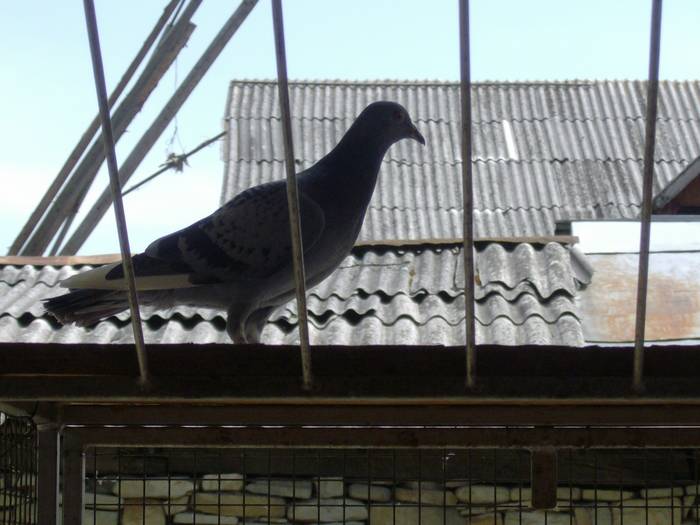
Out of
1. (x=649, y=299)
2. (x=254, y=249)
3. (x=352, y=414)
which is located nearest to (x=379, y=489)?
(x=254, y=249)

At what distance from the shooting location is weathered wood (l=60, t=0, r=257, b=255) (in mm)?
6777

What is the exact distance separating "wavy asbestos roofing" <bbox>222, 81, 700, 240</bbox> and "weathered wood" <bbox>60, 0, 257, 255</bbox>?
12.4ft

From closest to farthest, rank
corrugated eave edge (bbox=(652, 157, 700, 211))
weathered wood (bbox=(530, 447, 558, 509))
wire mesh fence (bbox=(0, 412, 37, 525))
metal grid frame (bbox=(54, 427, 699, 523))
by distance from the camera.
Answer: weathered wood (bbox=(530, 447, 558, 509))
wire mesh fence (bbox=(0, 412, 37, 525))
metal grid frame (bbox=(54, 427, 699, 523))
corrugated eave edge (bbox=(652, 157, 700, 211))

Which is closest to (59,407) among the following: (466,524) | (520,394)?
(520,394)

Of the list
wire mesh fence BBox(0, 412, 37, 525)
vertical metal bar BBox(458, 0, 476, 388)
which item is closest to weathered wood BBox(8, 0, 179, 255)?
wire mesh fence BBox(0, 412, 37, 525)

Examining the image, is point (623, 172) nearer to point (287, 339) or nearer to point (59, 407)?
point (287, 339)

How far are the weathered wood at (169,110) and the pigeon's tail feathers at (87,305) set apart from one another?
302cm

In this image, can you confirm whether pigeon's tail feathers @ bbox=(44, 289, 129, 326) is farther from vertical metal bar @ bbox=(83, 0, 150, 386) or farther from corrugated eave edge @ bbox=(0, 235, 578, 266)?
corrugated eave edge @ bbox=(0, 235, 578, 266)

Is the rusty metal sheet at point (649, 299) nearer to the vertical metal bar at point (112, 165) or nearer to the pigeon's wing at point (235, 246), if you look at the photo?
the pigeon's wing at point (235, 246)

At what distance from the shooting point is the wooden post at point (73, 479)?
2232 mm

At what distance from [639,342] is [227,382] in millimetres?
704

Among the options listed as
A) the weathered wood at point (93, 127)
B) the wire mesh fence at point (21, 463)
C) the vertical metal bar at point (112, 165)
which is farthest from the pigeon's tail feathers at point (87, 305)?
the weathered wood at point (93, 127)

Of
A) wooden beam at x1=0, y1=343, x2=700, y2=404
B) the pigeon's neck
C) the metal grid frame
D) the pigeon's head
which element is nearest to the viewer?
wooden beam at x1=0, y1=343, x2=700, y2=404

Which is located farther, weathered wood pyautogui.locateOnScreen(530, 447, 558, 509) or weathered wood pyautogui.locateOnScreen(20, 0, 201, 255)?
→ weathered wood pyautogui.locateOnScreen(20, 0, 201, 255)
